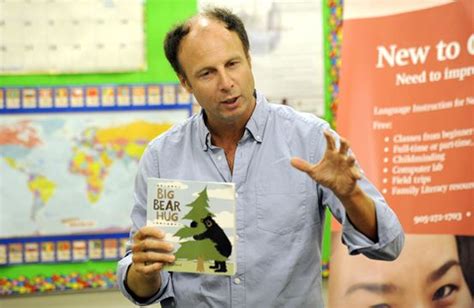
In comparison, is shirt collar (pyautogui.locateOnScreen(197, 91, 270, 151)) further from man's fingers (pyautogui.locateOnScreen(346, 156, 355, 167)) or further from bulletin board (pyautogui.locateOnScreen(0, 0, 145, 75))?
bulletin board (pyautogui.locateOnScreen(0, 0, 145, 75))

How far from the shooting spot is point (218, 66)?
1779mm

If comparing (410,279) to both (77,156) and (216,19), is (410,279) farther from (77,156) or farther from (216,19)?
(77,156)

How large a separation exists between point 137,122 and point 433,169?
1.42 meters

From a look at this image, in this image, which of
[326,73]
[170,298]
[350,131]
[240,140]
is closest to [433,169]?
[350,131]

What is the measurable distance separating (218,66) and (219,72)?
18 millimetres

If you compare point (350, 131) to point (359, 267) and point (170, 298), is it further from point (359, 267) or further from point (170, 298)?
point (170, 298)

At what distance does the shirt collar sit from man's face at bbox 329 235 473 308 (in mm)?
1207

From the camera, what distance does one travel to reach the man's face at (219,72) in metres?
1.76

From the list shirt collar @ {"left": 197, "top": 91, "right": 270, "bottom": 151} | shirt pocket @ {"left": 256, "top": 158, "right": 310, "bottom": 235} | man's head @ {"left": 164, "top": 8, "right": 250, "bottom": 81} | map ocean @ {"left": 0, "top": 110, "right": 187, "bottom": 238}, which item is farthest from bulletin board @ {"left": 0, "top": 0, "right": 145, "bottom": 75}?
shirt pocket @ {"left": 256, "top": 158, "right": 310, "bottom": 235}

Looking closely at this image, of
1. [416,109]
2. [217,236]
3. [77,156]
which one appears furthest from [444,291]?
[77,156]

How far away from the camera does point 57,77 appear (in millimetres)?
3107

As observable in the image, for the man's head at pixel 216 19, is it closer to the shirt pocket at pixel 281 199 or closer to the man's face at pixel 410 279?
the shirt pocket at pixel 281 199

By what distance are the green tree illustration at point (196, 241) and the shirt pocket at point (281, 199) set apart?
0.63 feet

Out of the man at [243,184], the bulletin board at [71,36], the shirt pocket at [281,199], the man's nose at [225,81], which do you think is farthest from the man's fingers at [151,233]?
the bulletin board at [71,36]
